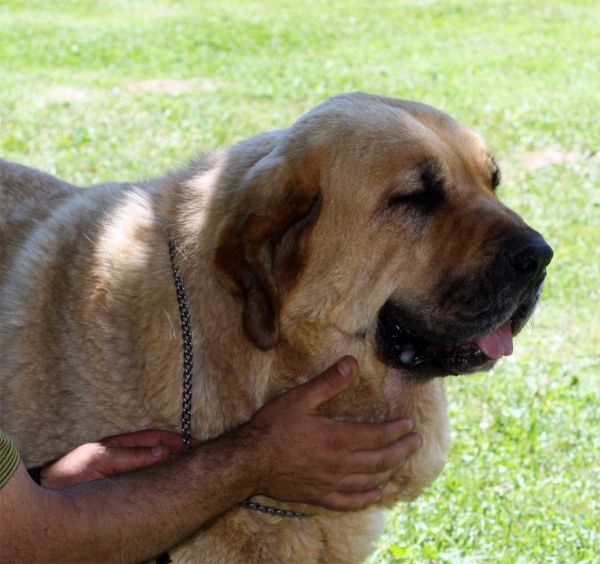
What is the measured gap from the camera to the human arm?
236cm

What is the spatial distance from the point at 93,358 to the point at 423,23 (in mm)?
16548

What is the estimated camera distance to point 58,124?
10.5 m

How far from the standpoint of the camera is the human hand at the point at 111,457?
279cm

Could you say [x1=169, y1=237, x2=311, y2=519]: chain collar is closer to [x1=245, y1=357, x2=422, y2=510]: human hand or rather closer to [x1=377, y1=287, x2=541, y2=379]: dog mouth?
[x1=245, y1=357, x2=422, y2=510]: human hand

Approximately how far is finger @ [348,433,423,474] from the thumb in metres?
0.22

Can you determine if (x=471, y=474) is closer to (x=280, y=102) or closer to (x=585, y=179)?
(x=585, y=179)

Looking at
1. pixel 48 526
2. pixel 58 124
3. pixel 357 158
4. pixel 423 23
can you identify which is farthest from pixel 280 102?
pixel 48 526

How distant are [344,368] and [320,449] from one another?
10.8 inches

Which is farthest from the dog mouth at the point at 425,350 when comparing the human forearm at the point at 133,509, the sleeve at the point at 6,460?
the sleeve at the point at 6,460

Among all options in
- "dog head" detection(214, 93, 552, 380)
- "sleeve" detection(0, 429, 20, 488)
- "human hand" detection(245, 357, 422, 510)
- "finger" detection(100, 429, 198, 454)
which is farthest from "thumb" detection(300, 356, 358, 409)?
"sleeve" detection(0, 429, 20, 488)

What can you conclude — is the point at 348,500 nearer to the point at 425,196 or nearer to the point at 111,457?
the point at 111,457

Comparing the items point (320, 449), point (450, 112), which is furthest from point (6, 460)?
point (450, 112)

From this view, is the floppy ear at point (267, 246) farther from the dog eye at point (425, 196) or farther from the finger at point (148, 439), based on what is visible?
the finger at point (148, 439)

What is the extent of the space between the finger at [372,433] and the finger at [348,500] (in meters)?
0.18
